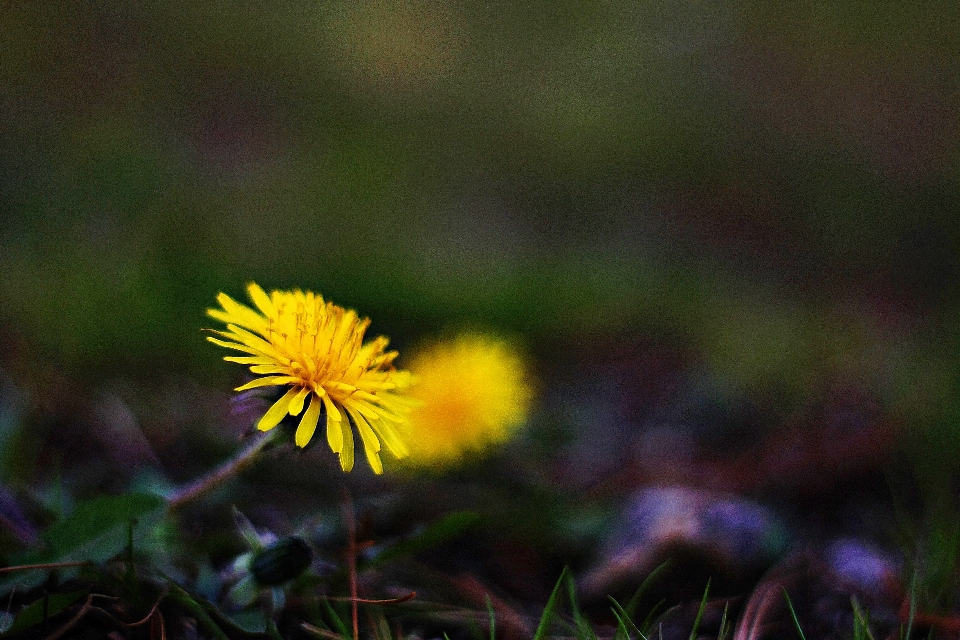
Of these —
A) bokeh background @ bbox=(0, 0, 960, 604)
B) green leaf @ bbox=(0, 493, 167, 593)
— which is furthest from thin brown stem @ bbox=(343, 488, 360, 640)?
bokeh background @ bbox=(0, 0, 960, 604)

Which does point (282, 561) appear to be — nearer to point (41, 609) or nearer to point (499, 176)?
point (41, 609)

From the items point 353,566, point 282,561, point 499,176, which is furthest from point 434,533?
point 499,176

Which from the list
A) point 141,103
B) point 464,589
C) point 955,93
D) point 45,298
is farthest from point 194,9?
point 955,93

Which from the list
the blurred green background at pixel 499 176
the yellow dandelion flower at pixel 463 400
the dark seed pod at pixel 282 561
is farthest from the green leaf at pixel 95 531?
the blurred green background at pixel 499 176

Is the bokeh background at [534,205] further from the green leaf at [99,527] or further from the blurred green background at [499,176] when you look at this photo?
the green leaf at [99,527]

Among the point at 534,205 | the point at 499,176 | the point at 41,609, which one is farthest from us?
the point at 499,176

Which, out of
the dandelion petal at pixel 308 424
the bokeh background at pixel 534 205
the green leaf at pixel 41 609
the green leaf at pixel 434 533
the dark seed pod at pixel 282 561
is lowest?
the green leaf at pixel 41 609

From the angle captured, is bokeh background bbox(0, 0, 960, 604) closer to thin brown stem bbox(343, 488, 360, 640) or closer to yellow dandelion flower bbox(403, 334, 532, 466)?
yellow dandelion flower bbox(403, 334, 532, 466)
